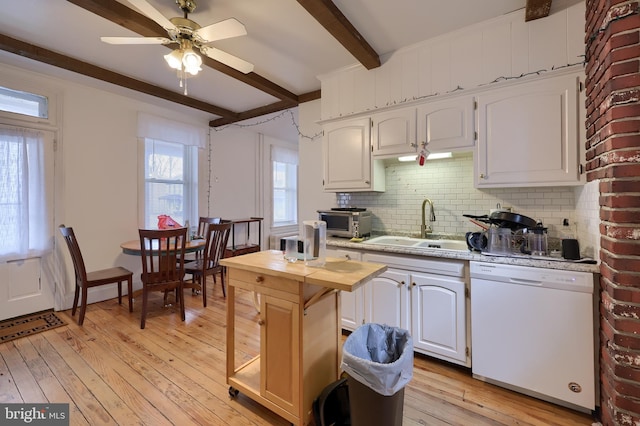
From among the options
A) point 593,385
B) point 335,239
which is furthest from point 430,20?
point 593,385

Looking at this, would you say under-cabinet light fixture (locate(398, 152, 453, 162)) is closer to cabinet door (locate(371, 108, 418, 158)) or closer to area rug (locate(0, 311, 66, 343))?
cabinet door (locate(371, 108, 418, 158))

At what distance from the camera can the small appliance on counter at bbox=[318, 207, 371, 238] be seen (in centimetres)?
262

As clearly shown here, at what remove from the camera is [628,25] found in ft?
4.22

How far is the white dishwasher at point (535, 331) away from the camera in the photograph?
158 cm

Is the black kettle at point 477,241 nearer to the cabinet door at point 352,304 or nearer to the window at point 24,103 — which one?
the cabinet door at point 352,304

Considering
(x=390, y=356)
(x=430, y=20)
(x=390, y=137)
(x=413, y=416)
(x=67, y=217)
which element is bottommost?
(x=413, y=416)

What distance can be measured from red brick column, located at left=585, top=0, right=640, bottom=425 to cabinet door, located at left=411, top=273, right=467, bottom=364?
73 centimetres

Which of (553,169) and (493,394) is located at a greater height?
(553,169)

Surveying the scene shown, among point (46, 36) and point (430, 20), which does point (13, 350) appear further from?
point (430, 20)

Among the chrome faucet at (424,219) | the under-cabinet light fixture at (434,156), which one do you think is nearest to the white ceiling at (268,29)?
the under-cabinet light fixture at (434,156)

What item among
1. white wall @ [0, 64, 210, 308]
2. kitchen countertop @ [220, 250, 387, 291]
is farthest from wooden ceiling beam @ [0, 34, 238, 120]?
kitchen countertop @ [220, 250, 387, 291]

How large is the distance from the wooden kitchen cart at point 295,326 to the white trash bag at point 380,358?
20 cm

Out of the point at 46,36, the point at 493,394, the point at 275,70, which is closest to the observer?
the point at 493,394

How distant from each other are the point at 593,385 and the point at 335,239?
1.93m
